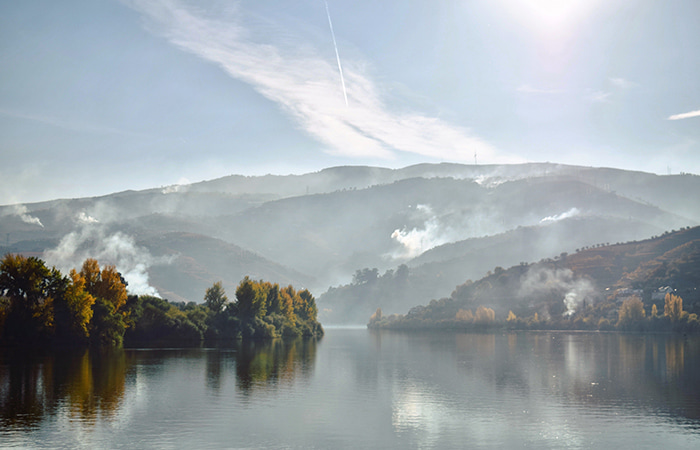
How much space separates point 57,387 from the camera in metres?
76.2

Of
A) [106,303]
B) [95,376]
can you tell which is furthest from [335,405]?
[106,303]

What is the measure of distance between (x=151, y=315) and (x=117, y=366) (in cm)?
8883

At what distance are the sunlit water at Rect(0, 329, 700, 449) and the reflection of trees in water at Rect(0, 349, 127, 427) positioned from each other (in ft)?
0.57

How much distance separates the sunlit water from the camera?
52.7m

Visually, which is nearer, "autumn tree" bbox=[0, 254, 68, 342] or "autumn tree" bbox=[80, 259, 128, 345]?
"autumn tree" bbox=[0, 254, 68, 342]

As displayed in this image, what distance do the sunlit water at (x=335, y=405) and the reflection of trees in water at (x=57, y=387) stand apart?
0.57 feet

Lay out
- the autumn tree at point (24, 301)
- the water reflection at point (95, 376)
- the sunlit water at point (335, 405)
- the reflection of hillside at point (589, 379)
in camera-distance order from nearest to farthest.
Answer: the sunlit water at point (335, 405), the water reflection at point (95, 376), the reflection of hillside at point (589, 379), the autumn tree at point (24, 301)

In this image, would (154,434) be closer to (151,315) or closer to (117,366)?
(117,366)

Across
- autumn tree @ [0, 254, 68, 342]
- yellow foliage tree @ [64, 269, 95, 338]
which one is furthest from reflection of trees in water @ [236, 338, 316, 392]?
autumn tree @ [0, 254, 68, 342]

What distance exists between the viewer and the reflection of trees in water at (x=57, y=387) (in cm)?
6003

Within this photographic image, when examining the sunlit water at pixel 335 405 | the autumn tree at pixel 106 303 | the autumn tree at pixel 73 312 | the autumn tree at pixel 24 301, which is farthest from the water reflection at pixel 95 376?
the autumn tree at pixel 106 303

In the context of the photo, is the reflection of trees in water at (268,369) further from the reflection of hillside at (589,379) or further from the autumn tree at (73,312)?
the autumn tree at (73,312)

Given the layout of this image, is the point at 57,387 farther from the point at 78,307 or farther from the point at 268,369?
the point at 78,307

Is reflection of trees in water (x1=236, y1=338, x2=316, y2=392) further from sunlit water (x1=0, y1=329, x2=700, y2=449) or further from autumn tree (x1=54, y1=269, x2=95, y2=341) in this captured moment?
autumn tree (x1=54, y1=269, x2=95, y2=341)
